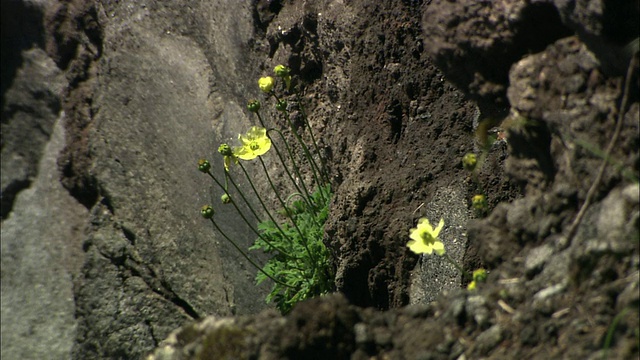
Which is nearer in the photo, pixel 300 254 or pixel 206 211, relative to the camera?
pixel 206 211

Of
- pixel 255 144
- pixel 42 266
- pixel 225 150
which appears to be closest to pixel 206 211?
pixel 225 150

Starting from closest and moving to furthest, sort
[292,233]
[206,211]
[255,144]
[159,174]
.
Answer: [206,211] → [255,144] → [292,233] → [159,174]

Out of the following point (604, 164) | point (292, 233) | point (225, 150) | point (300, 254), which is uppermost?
point (225, 150)

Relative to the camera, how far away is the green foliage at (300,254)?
4082 mm

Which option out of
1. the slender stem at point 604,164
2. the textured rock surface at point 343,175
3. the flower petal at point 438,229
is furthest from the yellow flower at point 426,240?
the slender stem at point 604,164

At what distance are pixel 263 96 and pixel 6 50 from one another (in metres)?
2.00

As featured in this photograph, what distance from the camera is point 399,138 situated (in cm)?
386

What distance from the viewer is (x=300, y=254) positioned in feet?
13.7

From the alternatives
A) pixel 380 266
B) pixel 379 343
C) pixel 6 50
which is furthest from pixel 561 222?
pixel 6 50

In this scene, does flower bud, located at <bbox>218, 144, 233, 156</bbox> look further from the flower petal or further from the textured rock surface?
the flower petal

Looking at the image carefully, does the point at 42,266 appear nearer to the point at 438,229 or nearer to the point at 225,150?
the point at 225,150

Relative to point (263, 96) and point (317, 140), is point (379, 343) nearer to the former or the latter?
point (317, 140)

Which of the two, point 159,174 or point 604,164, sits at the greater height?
point 159,174

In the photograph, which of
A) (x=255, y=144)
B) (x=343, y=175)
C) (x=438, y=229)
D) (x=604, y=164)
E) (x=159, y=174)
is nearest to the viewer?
(x=604, y=164)
